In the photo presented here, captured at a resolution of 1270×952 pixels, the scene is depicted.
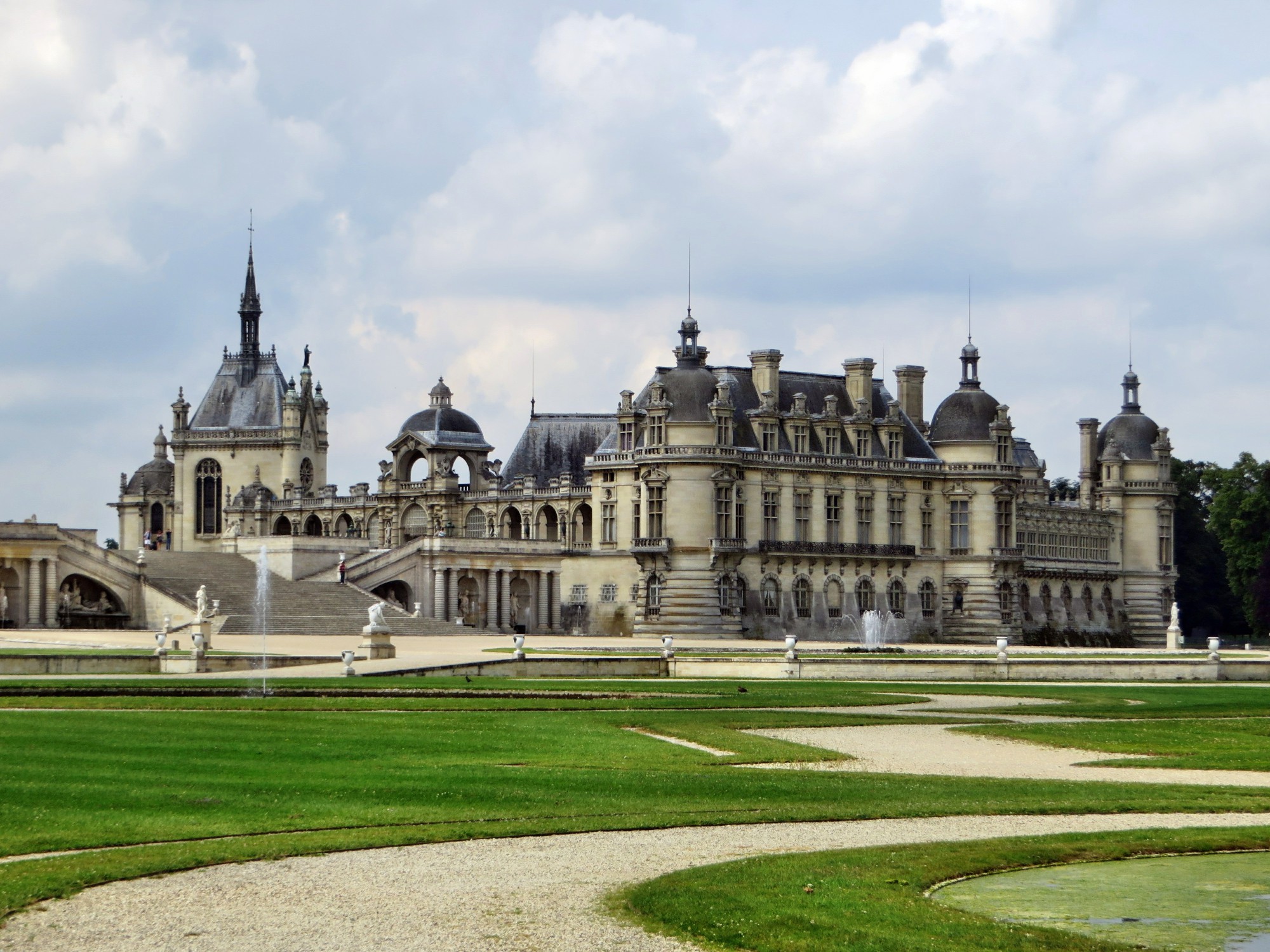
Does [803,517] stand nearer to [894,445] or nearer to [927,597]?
[894,445]

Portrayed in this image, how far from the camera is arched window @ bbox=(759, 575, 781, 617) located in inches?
3501

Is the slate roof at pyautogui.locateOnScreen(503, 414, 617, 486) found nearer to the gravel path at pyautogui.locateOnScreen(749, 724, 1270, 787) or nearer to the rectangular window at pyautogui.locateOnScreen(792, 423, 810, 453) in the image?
the rectangular window at pyautogui.locateOnScreen(792, 423, 810, 453)

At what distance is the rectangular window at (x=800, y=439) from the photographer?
91188 mm

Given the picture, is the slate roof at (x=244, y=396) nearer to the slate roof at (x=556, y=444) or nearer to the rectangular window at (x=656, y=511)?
the slate roof at (x=556, y=444)

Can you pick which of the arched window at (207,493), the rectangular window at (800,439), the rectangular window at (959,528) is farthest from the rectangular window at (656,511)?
the arched window at (207,493)

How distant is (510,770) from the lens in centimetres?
2752

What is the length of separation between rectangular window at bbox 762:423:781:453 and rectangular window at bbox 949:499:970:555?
1064 cm

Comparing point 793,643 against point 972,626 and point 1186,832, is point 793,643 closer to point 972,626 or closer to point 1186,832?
point 1186,832

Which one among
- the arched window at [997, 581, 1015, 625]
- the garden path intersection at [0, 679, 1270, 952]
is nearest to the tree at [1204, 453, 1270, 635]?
the arched window at [997, 581, 1015, 625]

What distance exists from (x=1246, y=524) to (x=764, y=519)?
3236 cm

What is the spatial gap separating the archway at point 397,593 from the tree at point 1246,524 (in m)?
44.7

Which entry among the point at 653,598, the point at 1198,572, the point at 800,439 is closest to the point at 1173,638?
the point at 800,439

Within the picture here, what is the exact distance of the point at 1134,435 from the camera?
109 meters

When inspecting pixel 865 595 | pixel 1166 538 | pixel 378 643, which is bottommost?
pixel 378 643
